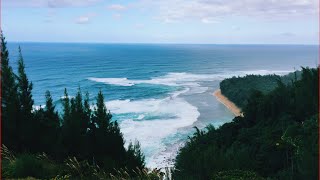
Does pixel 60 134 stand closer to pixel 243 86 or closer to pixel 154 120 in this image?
pixel 154 120

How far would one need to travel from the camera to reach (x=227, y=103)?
62.4 m

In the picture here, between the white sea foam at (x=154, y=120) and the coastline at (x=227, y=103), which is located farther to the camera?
the coastline at (x=227, y=103)

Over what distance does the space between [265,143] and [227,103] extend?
4355 centimetres

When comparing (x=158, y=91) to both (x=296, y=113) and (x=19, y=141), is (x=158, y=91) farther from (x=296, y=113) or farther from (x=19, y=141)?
(x=19, y=141)

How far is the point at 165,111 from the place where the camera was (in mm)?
54344

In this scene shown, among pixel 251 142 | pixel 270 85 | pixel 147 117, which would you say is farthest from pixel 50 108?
pixel 270 85

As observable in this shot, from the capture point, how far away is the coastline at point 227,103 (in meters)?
56.1

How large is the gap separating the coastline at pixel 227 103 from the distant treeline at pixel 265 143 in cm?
2096

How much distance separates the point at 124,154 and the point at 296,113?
45.5 feet

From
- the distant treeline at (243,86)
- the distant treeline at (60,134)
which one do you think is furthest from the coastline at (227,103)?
the distant treeline at (60,134)

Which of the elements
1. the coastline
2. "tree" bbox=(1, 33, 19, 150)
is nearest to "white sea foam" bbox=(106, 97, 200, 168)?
the coastline

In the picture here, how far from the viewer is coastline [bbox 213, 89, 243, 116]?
184 ft

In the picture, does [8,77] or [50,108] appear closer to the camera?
[8,77]

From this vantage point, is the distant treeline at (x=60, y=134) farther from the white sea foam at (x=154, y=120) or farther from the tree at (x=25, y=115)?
the white sea foam at (x=154, y=120)
